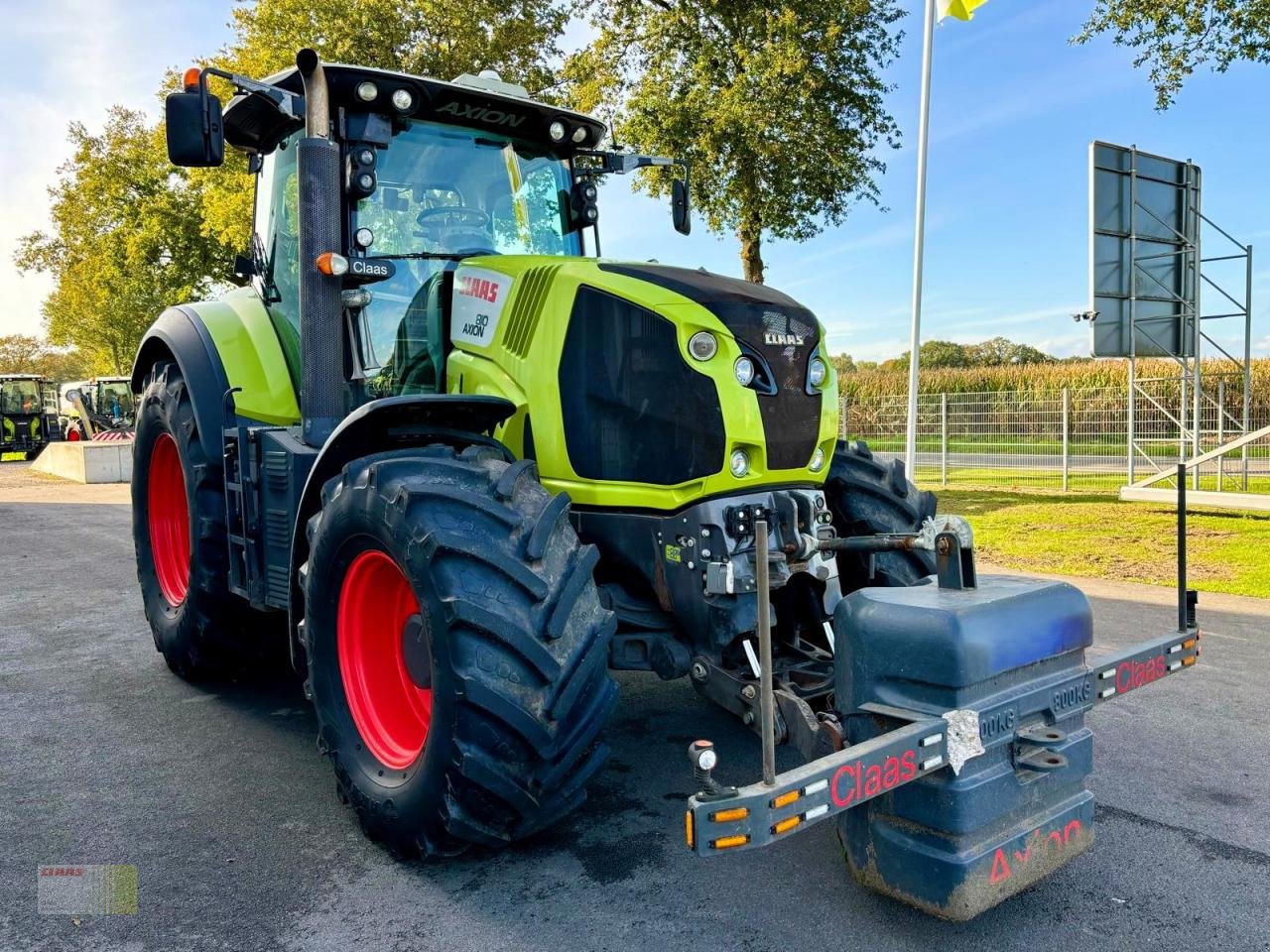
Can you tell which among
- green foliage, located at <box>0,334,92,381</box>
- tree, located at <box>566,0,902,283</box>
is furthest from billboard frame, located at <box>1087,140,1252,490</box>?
green foliage, located at <box>0,334,92,381</box>

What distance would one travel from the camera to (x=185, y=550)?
5.62m

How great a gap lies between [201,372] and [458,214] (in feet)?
4.98

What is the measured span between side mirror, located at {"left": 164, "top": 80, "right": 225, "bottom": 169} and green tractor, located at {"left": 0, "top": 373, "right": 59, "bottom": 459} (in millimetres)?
32286

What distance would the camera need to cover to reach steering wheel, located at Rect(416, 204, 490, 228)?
13.5ft

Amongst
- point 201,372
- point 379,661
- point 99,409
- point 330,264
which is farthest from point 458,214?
point 99,409

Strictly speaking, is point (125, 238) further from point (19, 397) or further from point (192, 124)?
point (192, 124)

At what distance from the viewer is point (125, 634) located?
6379mm

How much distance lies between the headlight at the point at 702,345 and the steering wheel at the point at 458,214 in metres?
1.47

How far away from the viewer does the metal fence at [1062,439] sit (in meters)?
14.4

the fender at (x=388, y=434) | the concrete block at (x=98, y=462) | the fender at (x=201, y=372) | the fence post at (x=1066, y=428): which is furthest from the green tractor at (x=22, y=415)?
the fender at (x=388, y=434)

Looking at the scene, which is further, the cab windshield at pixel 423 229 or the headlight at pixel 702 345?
the cab windshield at pixel 423 229

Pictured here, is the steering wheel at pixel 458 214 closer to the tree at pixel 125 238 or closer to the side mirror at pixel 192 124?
the side mirror at pixel 192 124

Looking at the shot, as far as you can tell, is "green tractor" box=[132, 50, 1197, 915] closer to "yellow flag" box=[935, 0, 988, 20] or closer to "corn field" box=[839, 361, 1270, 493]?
"yellow flag" box=[935, 0, 988, 20]

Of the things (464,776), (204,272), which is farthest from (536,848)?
Answer: (204,272)
